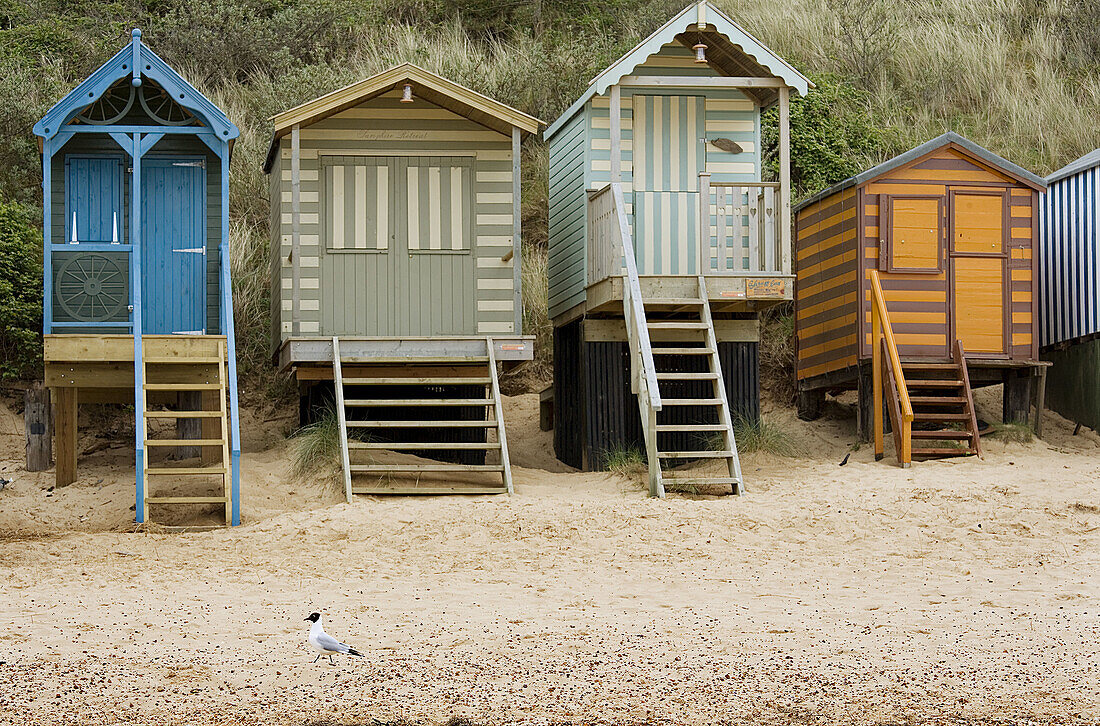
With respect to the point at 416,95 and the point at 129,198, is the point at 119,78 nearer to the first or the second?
the point at 129,198

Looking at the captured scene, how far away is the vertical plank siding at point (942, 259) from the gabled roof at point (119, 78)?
6869 mm

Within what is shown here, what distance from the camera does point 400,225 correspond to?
1405 cm

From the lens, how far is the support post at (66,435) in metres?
12.9

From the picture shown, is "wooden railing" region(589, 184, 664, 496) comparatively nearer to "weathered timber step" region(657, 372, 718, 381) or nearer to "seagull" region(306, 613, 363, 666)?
"weathered timber step" region(657, 372, 718, 381)

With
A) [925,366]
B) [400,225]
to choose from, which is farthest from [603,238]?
[925,366]

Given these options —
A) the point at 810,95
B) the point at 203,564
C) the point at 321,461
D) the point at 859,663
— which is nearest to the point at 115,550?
the point at 203,564

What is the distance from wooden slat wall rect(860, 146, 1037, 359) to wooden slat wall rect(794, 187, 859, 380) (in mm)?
221

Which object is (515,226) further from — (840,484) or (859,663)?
(859,663)

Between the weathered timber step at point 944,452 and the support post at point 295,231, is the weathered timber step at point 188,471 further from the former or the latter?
the weathered timber step at point 944,452

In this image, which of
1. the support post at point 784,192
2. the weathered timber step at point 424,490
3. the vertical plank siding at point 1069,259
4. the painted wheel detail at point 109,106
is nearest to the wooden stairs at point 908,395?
the support post at point 784,192

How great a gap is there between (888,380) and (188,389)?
265 inches

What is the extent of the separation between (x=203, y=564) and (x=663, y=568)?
330 cm

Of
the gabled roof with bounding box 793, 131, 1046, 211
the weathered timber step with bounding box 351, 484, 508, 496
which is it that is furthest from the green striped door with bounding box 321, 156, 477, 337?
the gabled roof with bounding box 793, 131, 1046, 211

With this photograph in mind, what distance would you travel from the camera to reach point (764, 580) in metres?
9.37
